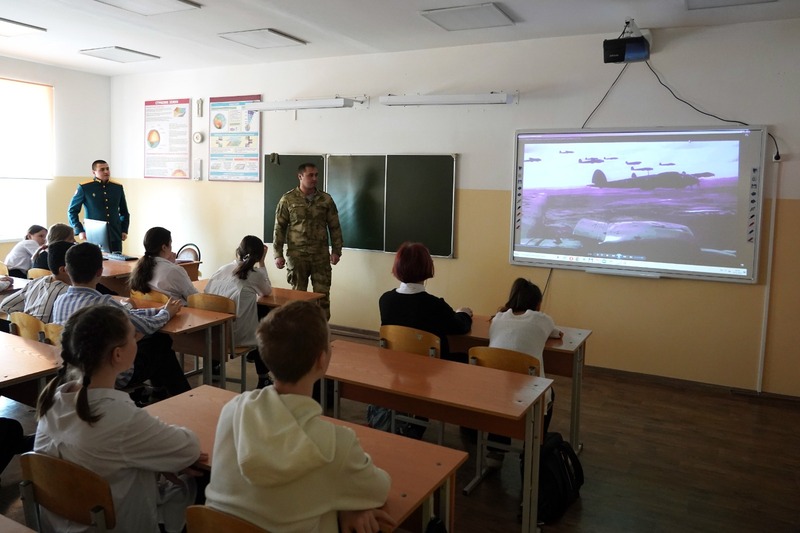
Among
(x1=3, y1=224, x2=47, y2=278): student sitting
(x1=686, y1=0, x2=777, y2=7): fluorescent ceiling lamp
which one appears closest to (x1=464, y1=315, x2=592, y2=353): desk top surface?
(x1=686, y1=0, x2=777, y2=7): fluorescent ceiling lamp

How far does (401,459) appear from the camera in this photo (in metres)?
1.83

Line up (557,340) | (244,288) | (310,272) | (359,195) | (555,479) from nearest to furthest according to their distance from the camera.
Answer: (555,479)
(557,340)
(244,288)
(310,272)
(359,195)

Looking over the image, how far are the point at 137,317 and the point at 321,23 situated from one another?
2846mm

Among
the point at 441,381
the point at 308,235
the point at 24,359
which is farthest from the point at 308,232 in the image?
the point at 441,381

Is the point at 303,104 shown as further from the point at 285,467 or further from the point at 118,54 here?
the point at 285,467

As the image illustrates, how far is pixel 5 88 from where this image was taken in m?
6.83

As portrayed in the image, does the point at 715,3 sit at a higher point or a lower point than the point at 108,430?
higher

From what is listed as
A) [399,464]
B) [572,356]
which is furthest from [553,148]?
[399,464]

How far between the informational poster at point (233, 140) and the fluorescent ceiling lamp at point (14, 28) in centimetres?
187

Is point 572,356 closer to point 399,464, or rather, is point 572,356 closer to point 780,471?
point 780,471

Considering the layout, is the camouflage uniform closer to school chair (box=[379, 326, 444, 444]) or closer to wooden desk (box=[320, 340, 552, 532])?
school chair (box=[379, 326, 444, 444])

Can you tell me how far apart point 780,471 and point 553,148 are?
286cm

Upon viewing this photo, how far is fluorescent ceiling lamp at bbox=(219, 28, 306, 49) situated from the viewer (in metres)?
5.25

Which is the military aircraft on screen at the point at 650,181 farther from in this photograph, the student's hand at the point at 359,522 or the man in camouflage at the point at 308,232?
the student's hand at the point at 359,522
